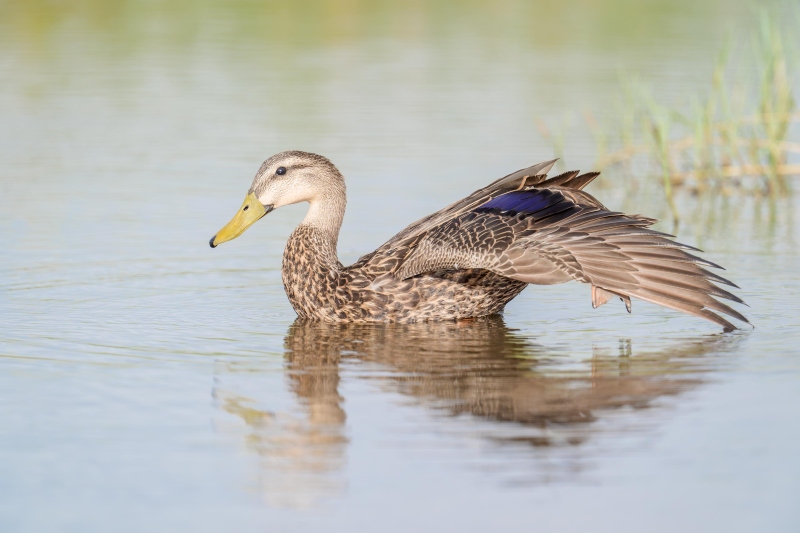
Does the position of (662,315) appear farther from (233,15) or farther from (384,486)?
(233,15)

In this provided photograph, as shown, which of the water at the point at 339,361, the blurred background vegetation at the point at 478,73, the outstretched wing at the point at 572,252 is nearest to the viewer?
the water at the point at 339,361

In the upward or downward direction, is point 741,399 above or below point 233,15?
below

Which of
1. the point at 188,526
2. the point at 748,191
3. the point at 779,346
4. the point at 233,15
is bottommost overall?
the point at 188,526

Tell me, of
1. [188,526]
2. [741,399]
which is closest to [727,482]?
[741,399]

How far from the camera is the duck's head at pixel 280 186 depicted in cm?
859

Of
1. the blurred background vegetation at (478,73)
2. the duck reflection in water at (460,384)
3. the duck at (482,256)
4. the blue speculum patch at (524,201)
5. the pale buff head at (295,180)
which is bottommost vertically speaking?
the duck reflection in water at (460,384)

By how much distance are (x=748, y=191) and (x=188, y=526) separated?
28.5 ft

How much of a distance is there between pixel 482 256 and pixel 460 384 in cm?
114

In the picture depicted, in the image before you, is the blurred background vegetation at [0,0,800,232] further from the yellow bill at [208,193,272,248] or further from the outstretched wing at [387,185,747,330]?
the yellow bill at [208,193,272,248]

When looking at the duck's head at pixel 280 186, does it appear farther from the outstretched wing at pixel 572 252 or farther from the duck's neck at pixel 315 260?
the outstretched wing at pixel 572 252

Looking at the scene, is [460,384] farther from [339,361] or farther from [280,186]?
[280,186]

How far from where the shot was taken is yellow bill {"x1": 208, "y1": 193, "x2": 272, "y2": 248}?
8555 mm


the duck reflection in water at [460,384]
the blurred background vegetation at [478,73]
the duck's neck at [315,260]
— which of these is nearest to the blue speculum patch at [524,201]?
the duck reflection in water at [460,384]

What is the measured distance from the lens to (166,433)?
19.3 feet
